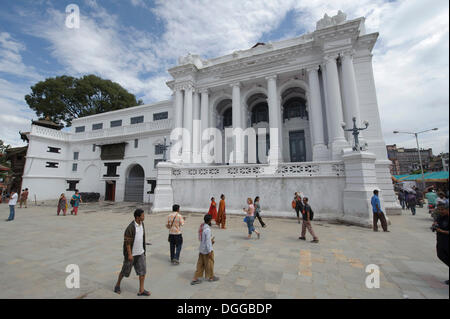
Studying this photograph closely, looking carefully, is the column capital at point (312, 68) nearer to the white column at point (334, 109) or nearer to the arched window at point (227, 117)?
the white column at point (334, 109)

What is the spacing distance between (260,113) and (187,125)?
28.6 feet

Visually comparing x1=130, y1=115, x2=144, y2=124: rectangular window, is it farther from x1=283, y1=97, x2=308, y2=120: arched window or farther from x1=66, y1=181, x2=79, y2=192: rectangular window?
x1=283, y1=97, x2=308, y2=120: arched window

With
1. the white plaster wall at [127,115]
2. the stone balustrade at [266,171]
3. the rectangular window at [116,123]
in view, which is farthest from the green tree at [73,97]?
the stone balustrade at [266,171]

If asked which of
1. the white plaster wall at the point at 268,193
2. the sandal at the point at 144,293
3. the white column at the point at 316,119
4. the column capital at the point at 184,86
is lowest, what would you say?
the sandal at the point at 144,293

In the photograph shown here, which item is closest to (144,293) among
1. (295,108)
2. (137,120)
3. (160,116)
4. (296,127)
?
(296,127)

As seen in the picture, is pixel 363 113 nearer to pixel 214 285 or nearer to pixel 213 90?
pixel 213 90

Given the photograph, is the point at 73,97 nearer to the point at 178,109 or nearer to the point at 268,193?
the point at 178,109

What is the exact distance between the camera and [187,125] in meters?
17.8

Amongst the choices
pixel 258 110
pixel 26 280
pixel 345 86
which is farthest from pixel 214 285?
pixel 258 110

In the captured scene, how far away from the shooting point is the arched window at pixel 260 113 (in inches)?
819

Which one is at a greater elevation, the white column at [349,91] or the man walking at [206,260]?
the white column at [349,91]

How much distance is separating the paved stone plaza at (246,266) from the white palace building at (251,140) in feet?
12.4

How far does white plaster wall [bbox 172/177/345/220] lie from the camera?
10.2 metres
